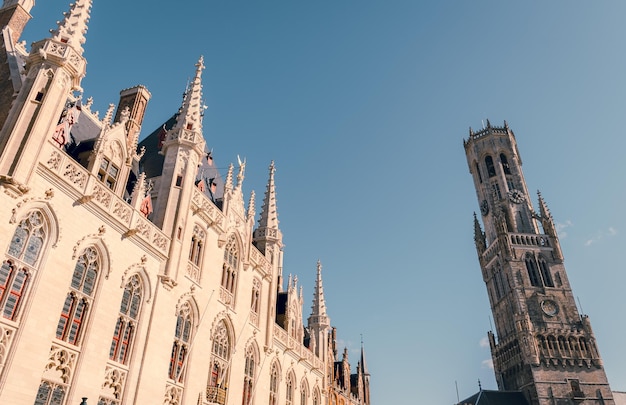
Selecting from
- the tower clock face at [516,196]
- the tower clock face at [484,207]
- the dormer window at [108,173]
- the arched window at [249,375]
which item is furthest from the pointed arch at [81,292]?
the tower clock face at [484,207]

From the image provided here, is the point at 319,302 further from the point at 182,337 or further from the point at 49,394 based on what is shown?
the point at 49,394

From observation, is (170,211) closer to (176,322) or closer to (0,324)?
(176,322)

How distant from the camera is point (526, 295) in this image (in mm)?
79688

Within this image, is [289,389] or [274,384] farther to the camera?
[289,389]

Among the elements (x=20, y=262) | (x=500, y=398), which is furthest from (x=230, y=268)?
(x=500, y=398)

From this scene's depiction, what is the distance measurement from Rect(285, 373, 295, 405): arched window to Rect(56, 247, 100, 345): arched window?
20.3 metres

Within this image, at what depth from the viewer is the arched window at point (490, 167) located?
98250 mm

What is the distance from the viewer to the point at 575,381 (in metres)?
72.4

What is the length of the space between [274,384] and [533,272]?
217ft

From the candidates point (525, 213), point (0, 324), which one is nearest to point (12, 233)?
point (0, 324)

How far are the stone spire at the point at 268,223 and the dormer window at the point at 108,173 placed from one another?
16360 mm

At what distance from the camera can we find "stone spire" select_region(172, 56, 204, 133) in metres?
27.7

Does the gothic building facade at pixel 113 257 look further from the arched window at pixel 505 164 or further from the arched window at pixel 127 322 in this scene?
the arched window at pixel 505 164

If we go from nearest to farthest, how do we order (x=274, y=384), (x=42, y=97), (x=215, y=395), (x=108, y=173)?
(x=42, y=97)
(x=108, y=173)
(x=215, y=395)
(x=274, y=384)
